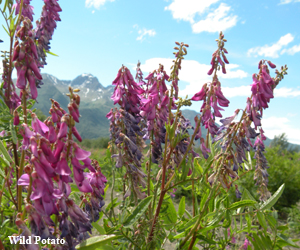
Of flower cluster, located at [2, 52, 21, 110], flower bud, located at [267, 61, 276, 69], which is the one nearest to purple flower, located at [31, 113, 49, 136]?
flower cluster, located at [2, 52, 21, 110]

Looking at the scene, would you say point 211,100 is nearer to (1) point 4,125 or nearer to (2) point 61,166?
(2) point 61,166

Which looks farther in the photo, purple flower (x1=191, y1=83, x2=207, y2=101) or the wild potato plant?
purple flower (x1=191, y1=83, x2=207, y2=101)

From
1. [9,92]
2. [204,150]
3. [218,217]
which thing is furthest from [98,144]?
[218,217]

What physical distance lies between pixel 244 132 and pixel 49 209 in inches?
48.9

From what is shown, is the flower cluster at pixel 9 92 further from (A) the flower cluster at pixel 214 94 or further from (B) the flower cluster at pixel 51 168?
(A) the flower cluster at pixel 214 94

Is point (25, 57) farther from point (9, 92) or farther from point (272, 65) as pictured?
point (272, 65)

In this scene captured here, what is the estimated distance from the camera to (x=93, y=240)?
2.77 ft

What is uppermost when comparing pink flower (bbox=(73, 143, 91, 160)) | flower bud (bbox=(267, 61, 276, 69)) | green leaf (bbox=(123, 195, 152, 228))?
flower bud (bbox=(267, 61, 276, 69))

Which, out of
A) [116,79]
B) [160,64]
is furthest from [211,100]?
[116,79]

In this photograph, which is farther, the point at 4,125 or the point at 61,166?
the point at 4,125

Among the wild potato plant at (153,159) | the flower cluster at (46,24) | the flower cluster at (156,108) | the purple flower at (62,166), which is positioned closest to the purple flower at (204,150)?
the wild potato plant at (153,159)

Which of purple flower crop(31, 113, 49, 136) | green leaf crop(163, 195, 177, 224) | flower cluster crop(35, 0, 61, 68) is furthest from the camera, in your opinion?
flower cluster crop(35, 0, 61, 68)

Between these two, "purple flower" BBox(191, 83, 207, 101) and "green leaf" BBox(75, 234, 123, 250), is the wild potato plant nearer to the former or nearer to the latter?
"purple flower" BBox(191, 83, 207, 101)

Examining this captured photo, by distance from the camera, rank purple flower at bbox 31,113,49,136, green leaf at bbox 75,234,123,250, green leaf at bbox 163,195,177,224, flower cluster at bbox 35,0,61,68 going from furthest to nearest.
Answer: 1. flower cluster at bbox 35,0,61,68
2. green leaf at bbox 163,195,177,224
3. purple flower at bbox 31,113,49,136
4. green leaf at bbox 75,234,123,250
